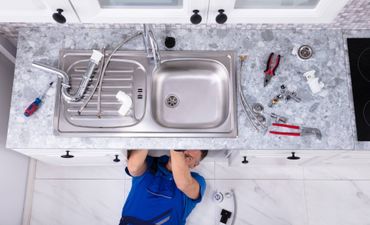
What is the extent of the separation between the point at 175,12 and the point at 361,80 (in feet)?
3.34

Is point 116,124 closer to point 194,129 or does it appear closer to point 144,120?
point 144,120

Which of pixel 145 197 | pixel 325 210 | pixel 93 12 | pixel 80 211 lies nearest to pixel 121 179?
pixel 80 211

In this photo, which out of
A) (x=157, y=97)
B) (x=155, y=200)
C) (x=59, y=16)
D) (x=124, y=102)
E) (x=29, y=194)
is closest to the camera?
(x=59, y=16)

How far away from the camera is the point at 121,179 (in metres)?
2.42

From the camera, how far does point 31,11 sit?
1.47 metres

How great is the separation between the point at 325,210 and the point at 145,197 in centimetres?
144

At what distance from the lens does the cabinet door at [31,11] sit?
4.64 feet

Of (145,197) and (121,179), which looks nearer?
(145,197)

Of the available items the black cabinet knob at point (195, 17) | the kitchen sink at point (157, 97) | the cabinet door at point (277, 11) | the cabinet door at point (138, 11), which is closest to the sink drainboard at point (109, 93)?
the kitchen sink at point (157, 97)

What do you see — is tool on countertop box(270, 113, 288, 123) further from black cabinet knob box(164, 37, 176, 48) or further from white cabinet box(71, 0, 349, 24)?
black cabinet knob box(164, 37, 176, 48)

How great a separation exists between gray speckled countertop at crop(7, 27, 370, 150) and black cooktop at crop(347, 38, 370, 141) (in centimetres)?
4

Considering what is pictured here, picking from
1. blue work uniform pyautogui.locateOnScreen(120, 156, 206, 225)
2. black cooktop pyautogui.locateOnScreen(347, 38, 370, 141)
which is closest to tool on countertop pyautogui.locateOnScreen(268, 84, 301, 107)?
black cooktop pyautogui.locateOnScreen(347, 38, 370, 141)

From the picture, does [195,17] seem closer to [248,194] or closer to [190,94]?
[190,94]

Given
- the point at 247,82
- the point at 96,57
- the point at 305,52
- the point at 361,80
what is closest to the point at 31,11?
the point at 96,57
